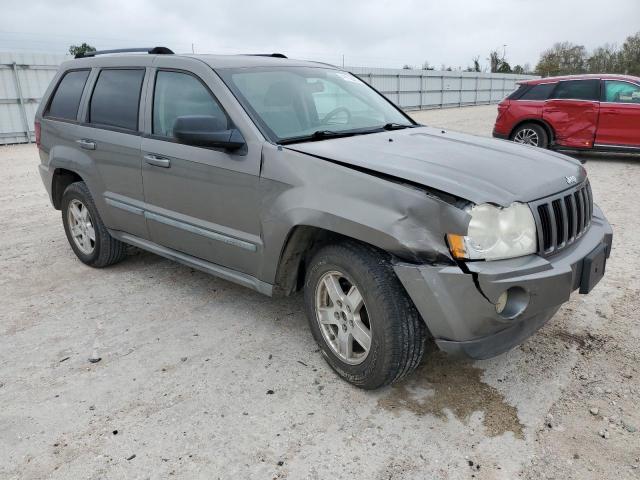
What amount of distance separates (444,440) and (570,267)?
1028mm

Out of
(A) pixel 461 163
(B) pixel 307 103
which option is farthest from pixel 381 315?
(B) pixel 307 103

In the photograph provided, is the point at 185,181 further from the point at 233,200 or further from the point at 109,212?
the point at 109,212

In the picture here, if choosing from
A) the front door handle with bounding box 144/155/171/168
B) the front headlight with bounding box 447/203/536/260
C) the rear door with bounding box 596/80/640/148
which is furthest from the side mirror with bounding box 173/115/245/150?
the rear door with bounding box 596/80/640/148

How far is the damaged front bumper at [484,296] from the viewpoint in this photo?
2.35m

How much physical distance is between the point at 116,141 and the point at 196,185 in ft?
3.39

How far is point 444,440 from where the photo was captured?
8.23 ft

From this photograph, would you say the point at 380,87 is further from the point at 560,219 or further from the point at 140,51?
the point at 560,219

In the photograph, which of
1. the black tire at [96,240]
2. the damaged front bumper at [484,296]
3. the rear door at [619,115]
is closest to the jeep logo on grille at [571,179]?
the damaged front bumper at [484,296]

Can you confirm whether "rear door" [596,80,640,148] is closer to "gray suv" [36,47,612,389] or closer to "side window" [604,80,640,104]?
"side window" [604,80,640,104]

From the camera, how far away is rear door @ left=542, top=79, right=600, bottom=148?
9.62m

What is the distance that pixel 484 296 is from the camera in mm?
2348

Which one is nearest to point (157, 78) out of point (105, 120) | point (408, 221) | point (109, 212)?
point (105, 120)

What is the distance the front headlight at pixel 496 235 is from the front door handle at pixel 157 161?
→ 6.94 feet

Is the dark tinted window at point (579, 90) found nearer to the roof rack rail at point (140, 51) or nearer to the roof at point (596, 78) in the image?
the roof at point (596, 78)
